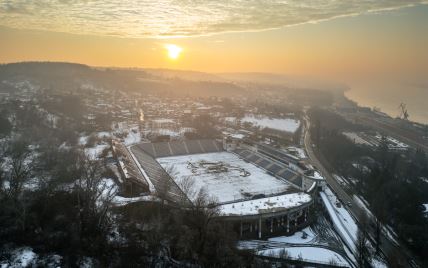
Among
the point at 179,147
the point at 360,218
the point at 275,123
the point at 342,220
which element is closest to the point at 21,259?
the point at 342,220

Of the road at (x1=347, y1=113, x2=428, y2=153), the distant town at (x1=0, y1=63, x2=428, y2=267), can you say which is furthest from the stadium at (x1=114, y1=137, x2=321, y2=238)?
the road at (x1=347, y1=113, x2=428, y2=153)

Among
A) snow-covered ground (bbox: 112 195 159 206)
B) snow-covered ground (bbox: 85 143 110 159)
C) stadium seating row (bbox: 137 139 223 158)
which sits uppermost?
snow-covered ground (bbox: 112 195 159 206)

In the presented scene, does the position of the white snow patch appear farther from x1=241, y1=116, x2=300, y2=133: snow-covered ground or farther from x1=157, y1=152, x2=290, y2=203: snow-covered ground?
x1=241, y1=116, x2=300, y2=133: snow-covered ground

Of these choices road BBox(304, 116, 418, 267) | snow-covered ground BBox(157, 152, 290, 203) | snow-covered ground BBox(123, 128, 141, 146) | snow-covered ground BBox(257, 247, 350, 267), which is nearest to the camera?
snow-covered ground BBox(257, 247, 350, 267)

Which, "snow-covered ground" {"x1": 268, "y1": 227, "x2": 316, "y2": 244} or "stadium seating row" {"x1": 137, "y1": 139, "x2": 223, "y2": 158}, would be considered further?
"stadium seating row" {"x1": 137, "y1": 139, "x2": 223, "y2": 158}

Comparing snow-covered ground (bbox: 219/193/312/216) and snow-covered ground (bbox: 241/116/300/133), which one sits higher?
snow-covered ground (bbox: 219/193/312/216)

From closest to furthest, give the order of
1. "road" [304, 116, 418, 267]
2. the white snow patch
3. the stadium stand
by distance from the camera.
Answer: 1. the white snow patch
2. "road" [304, 116, 418, 267]
3. the stadium stand

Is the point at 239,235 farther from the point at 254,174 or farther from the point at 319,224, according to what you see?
→ the point at 254,174
